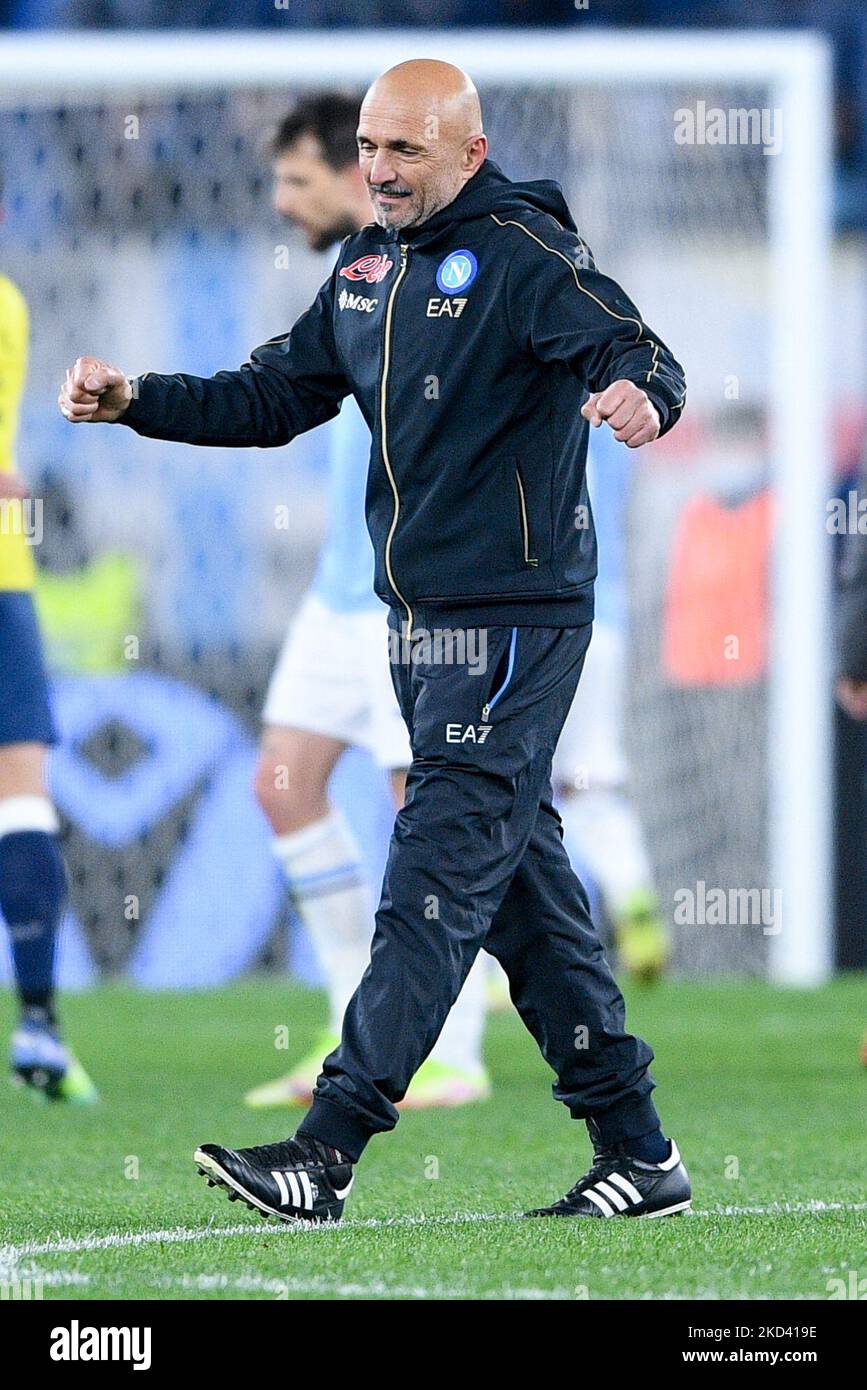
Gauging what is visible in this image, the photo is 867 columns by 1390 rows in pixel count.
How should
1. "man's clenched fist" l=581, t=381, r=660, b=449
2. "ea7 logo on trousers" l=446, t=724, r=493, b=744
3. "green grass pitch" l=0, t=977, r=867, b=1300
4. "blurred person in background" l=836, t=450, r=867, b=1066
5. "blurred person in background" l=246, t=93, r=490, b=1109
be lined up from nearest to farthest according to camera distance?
1. "green grass pitch" l=0, t=977, r=867, b=1300
2. "man's clenched fist" l=581, t=381, r=660, b=449
3. "ea7 logo on trousers" l=446, t=724, r=493, b=744
4. "blurred person in background" l=246, t=93, r=490, b=1109
5. "blurred person in background" l=836, t=450, r=867, b=1066

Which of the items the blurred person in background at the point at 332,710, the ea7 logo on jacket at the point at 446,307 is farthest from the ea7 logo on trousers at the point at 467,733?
the blurred person in background at the point at 332,710

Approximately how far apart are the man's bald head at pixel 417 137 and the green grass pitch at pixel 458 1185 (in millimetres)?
1551

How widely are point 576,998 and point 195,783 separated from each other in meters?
5.05

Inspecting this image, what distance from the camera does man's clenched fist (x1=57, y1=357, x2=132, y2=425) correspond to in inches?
147

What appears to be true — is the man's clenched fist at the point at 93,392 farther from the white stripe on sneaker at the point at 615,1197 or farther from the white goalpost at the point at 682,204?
the white goalpost at the point at 682,204

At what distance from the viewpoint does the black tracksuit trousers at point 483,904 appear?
140 inches

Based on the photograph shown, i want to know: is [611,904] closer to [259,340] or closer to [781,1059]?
[781,1059]

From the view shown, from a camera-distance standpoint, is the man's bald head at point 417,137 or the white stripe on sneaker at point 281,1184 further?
the man's bald head at point 417,137

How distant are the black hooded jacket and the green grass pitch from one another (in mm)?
938
